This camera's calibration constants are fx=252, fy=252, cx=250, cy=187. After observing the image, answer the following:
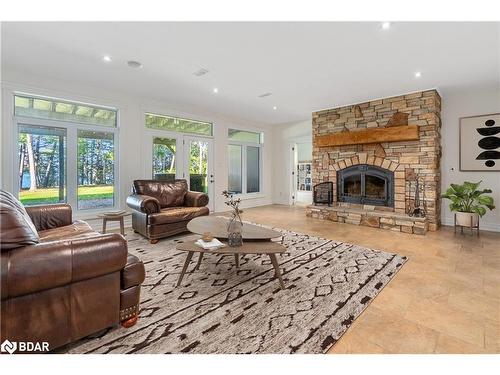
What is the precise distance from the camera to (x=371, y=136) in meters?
4.96

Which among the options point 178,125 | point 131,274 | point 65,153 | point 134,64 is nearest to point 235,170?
point 178,125

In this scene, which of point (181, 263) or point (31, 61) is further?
point (31, 61)

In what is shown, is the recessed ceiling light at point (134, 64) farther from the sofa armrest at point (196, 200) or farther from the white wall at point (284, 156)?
the white wall at point (284, 156)

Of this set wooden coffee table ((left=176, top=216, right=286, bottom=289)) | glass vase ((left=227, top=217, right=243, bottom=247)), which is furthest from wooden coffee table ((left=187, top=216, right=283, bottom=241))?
glass vase ((left=227, top=217, right=243, bottom=247))

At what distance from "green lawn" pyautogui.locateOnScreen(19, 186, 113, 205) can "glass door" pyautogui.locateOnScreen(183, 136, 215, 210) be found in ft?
5.61

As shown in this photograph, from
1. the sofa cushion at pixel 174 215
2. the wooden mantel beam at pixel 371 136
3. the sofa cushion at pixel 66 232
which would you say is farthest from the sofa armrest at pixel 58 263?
the wooden mantel beam at pixel 371 136

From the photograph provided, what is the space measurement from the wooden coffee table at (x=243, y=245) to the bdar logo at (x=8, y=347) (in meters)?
1.11

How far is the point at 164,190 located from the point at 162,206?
30 centimetres

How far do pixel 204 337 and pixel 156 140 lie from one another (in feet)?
15.4

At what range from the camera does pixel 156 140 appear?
5.48 m
